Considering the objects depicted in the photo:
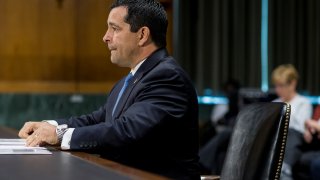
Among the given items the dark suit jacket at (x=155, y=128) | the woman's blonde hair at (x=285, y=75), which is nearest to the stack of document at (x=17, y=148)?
the dark suit jacket at (x=155, y=128)

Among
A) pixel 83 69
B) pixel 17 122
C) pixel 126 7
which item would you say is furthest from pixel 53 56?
pixel 126 7

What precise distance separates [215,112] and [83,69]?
1.68 metres

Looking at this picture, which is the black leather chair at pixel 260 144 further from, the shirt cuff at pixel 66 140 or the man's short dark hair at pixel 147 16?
the shirt cuff at pixel 66 140

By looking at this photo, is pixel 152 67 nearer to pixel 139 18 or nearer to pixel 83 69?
pixel 139 18

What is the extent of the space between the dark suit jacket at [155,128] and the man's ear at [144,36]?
0.10 m

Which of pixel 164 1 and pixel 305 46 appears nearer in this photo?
pixel 164 1

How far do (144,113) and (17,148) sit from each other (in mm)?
439

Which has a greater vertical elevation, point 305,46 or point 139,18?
point 139,18

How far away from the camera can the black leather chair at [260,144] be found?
229 centimetres

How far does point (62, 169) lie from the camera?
1.73 m

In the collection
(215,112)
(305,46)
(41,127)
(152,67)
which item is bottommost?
(215,112)

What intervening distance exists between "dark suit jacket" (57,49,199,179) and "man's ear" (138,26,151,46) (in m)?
0.10

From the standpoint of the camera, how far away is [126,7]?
2611 millimetres

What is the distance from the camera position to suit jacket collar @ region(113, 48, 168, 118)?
8.37ft
